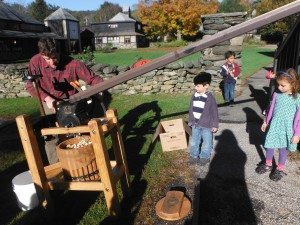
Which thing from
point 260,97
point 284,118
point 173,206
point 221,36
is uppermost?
point 221,36

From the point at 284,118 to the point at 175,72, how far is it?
7.52 metres

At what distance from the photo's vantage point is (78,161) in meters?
3.83

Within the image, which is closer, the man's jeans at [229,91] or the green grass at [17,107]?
the man's jeans at [229,91]

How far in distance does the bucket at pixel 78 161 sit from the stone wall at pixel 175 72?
8.11m

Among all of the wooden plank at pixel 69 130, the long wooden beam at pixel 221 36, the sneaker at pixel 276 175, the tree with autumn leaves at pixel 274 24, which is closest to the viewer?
the long wooden beam at pixel 221 36

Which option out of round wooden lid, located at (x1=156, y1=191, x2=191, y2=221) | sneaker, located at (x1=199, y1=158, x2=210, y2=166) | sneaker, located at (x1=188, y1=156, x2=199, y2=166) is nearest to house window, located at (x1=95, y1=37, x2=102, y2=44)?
sneaker, located at (x1=188, y1=156, x2=199, y2=166)

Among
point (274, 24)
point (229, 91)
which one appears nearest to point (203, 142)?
point (229, 91)

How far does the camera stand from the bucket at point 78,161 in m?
3.78

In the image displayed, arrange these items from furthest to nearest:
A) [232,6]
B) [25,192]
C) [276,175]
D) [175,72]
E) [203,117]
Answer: [232,6], [175,72], [203,117], [276,175], [25,192]

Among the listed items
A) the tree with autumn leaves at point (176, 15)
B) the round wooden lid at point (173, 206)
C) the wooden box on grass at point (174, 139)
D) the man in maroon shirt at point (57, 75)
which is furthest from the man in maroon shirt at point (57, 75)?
the tree with autumn leaves at point (176, 15)

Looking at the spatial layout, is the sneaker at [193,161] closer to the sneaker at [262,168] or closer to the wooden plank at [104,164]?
the sneaker at [262,168]

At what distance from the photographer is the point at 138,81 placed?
12.0m

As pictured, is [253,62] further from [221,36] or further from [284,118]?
[221,36]

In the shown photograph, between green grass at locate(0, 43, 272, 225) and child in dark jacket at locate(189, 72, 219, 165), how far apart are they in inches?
24.9
